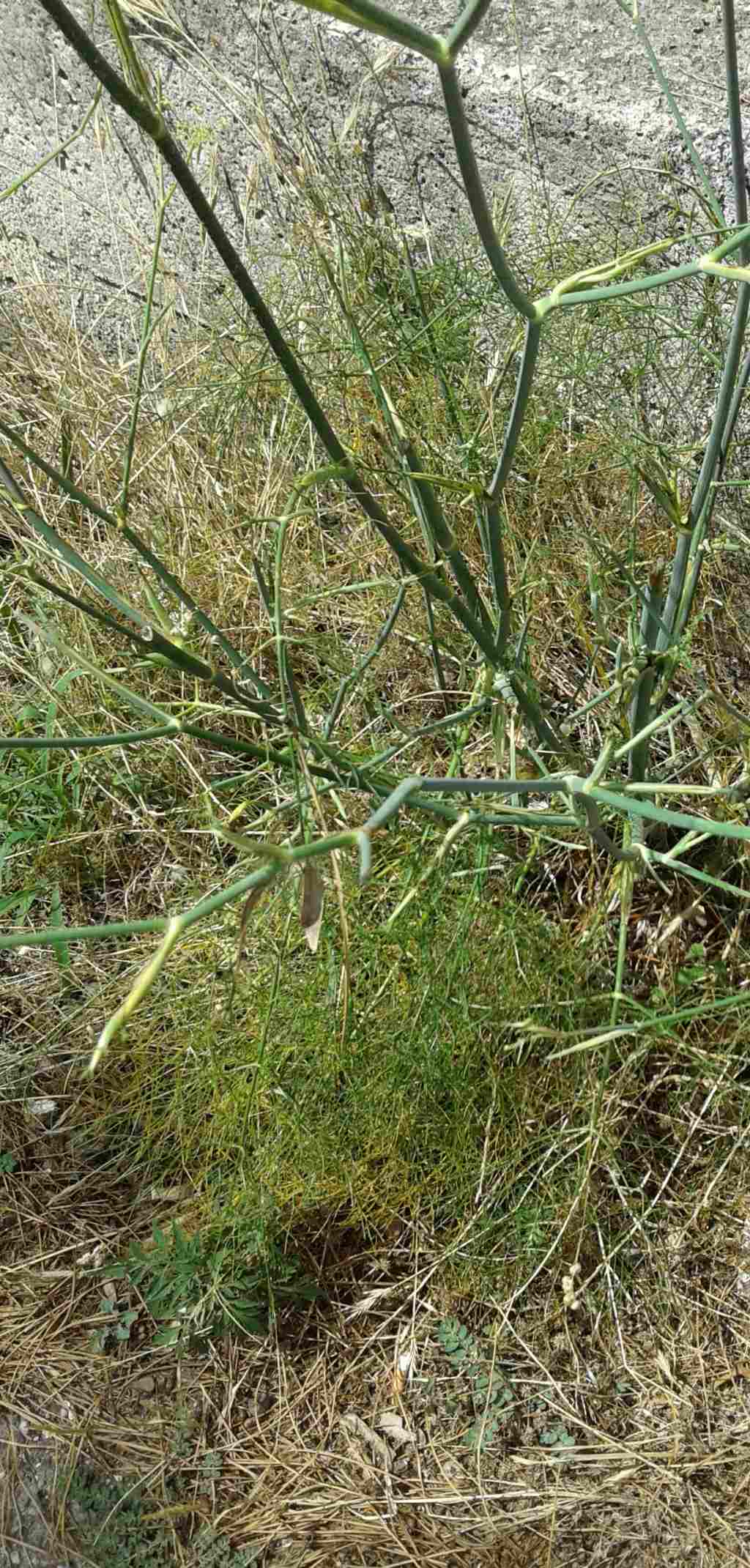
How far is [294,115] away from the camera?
174 cm

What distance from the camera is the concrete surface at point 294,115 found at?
1518 millimetres

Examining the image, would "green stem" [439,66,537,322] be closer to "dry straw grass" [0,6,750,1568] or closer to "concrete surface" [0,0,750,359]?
"dry straw grass" [0,6,750,1568]

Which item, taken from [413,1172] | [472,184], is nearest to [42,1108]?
[413,1172]

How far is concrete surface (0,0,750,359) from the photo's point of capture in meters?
1.52

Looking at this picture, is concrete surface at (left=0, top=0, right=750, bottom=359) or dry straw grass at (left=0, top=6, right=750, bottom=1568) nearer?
dry straw grass at (left=0, top=6, right=750, bottom=1568)

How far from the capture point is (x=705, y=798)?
4.79 feet

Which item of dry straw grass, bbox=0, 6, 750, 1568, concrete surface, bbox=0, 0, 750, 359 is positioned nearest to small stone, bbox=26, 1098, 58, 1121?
dry straw grass, bbox=0, 6, 750, 1568

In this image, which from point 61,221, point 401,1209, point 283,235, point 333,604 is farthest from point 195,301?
point 401,1209

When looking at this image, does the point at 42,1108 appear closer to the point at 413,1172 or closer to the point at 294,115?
the point at 413,1172

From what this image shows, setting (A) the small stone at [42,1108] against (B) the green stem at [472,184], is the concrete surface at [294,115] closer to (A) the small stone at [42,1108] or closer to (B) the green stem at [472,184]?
(B) the green stem at [472,184]

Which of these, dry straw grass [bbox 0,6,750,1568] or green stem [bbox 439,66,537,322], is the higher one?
green stem [bbox 439,66,537,322]

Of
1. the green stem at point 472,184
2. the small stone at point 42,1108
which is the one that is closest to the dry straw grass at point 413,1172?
the small stone at point 42,1108

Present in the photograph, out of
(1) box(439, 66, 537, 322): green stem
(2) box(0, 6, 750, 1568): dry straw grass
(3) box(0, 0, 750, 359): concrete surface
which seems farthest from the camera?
(3) box(0, 0, 750, 359): concrete surface

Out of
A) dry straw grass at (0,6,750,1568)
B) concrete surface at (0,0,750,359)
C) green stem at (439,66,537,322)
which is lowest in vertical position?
dry straw grass at (0,6,750,1568)
